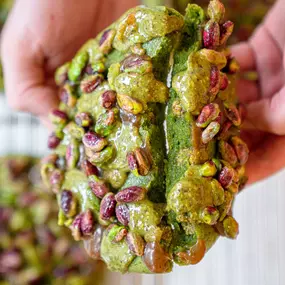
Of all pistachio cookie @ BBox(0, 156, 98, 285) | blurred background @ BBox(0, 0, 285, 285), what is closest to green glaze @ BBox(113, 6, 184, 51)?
blurred background @ BBox(0, 0, 285, 285)

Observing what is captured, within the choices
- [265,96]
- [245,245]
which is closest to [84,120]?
[265,96]

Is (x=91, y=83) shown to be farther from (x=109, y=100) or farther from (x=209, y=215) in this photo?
(x=209, y=215)

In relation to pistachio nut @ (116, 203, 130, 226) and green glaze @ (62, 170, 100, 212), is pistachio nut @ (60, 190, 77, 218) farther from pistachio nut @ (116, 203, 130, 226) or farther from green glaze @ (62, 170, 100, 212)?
pistachio nut @ (116, 203, 130, 226)

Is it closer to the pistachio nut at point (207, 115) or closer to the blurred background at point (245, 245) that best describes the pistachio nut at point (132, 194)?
the pistachio nut at point (207, 115)

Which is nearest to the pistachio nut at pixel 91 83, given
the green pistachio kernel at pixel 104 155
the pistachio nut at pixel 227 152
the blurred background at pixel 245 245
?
the green pistachio kernel at pixel 104 155

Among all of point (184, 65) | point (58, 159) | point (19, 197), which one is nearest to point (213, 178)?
point (184, 65)

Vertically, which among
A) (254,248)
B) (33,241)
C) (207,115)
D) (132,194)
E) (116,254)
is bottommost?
(33,241)
